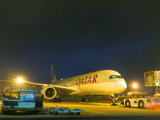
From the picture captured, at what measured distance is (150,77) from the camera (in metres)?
17.9

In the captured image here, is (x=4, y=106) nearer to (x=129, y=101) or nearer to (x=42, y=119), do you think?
(x=42, y=119)

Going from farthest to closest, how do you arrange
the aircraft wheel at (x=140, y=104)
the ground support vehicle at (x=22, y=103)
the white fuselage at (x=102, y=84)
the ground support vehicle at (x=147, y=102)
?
the white fuselage at (x=102, y=84) → the aircraft wheel at (x=140, y=104) → the ground support vehicle at (x=147, y=102) → the ground support vehicle at (x=22, y=103)

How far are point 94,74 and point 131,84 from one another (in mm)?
4664

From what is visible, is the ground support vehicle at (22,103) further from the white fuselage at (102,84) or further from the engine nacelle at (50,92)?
the engine nacelle at (50,92)

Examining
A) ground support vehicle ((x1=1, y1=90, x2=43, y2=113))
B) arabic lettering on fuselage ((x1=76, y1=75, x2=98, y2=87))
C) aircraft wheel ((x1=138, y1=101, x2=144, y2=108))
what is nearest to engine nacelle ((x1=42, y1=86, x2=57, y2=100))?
arabic lettering on fuselage ((x1=76, y1=75, x2=98, y2=87))

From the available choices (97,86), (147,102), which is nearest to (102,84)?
(97,86)

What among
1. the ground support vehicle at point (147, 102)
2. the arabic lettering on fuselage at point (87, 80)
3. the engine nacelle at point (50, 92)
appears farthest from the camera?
the engine nacelle at point (50, 92)

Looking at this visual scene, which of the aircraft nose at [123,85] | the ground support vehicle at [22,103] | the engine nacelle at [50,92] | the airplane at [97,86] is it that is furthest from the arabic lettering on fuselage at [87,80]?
the ground support vehicle at [22,103]

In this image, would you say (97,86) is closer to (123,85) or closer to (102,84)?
(102,84)

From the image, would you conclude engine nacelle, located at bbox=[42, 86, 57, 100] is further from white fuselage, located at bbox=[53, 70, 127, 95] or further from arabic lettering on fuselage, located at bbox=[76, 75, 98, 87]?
arabic lettering on fuselage, located at bbox=[76, 75, 98, 87]

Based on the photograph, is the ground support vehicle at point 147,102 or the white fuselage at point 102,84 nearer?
the ground support vehicle at point 147,102

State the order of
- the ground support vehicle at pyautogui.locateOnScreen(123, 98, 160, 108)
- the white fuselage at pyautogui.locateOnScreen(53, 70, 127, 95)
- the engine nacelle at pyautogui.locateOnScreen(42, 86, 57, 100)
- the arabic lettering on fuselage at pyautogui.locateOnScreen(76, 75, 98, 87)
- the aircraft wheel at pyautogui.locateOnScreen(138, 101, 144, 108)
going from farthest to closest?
1. the engine nacelle at pyautogui.locateOnScreen(42, 86, 57, 100)
2. the arabic lettering on fuselage at pyautogui.locateOnScreen(76, 75, 98, 87)
3. the white fuselage at pyautogui.locateOnScreen(53, 70, 127, 95)
4. the aircraft wheel at pyautogui.locateOnScreen(138, 101, 144, 108)
5. the ground support vehicle at pyautogui.locateOnScreen(123, 98, 160, 108)

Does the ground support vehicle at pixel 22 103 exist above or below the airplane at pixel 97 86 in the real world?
below

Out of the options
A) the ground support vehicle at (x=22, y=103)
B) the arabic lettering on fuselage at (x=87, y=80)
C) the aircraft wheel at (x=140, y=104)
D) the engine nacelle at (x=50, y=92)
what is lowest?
the aircraft wheel at (x=140, y=104)
